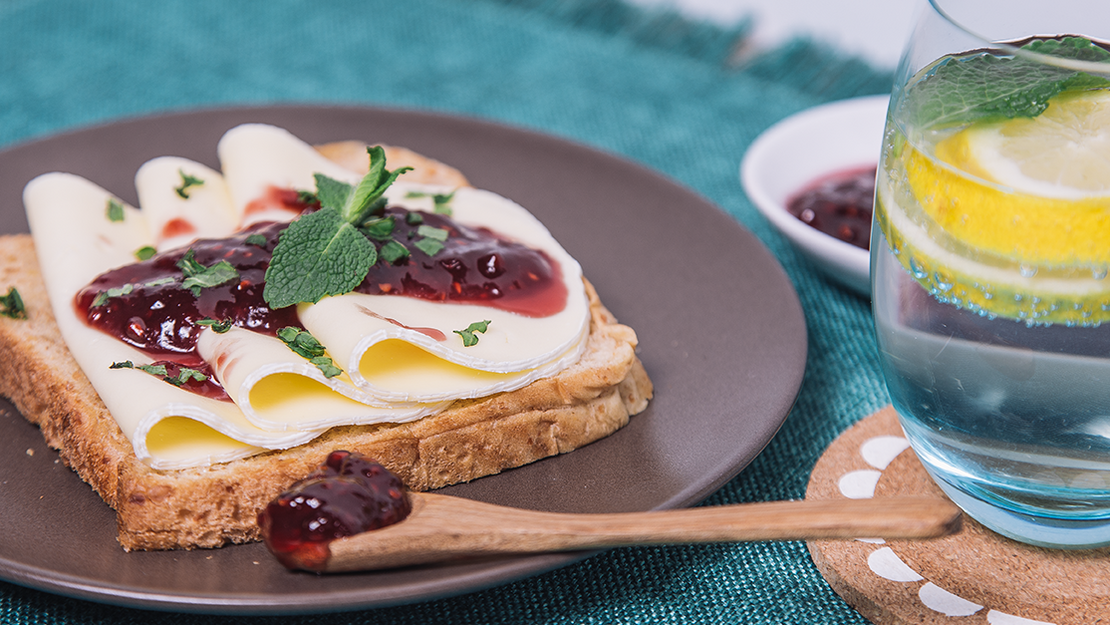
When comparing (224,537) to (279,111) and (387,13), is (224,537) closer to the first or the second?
(279,111)

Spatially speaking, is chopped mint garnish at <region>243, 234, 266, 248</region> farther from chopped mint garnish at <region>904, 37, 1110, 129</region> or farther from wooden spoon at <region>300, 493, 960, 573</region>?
chopped mint garnish at <region>904, 37, 1110, 129</region>

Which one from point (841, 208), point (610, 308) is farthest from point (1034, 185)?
point (841, 208)

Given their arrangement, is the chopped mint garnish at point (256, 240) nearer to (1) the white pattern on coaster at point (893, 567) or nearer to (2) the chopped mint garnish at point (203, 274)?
(2) the chopped mint garnish at point (203, 274)

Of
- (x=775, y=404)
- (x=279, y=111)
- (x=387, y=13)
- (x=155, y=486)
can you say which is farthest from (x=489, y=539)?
(x=387, y=13)

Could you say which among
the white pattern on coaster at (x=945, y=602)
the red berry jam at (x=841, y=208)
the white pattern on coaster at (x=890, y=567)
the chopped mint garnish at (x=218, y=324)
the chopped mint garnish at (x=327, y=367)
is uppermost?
the chopped mint garnish at (x=218, y=324)

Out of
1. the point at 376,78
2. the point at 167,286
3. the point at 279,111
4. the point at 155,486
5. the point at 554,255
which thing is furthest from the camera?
the point at 376,78

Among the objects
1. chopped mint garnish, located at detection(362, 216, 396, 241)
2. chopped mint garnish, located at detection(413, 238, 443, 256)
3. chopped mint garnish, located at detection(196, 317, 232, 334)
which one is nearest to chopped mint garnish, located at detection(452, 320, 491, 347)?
chopped mint garnish, located at detection(413, 238, 443, 256)

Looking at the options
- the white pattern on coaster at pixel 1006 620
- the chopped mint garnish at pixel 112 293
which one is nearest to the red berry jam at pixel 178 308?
the chopped mint garnish at pixel 112 293
